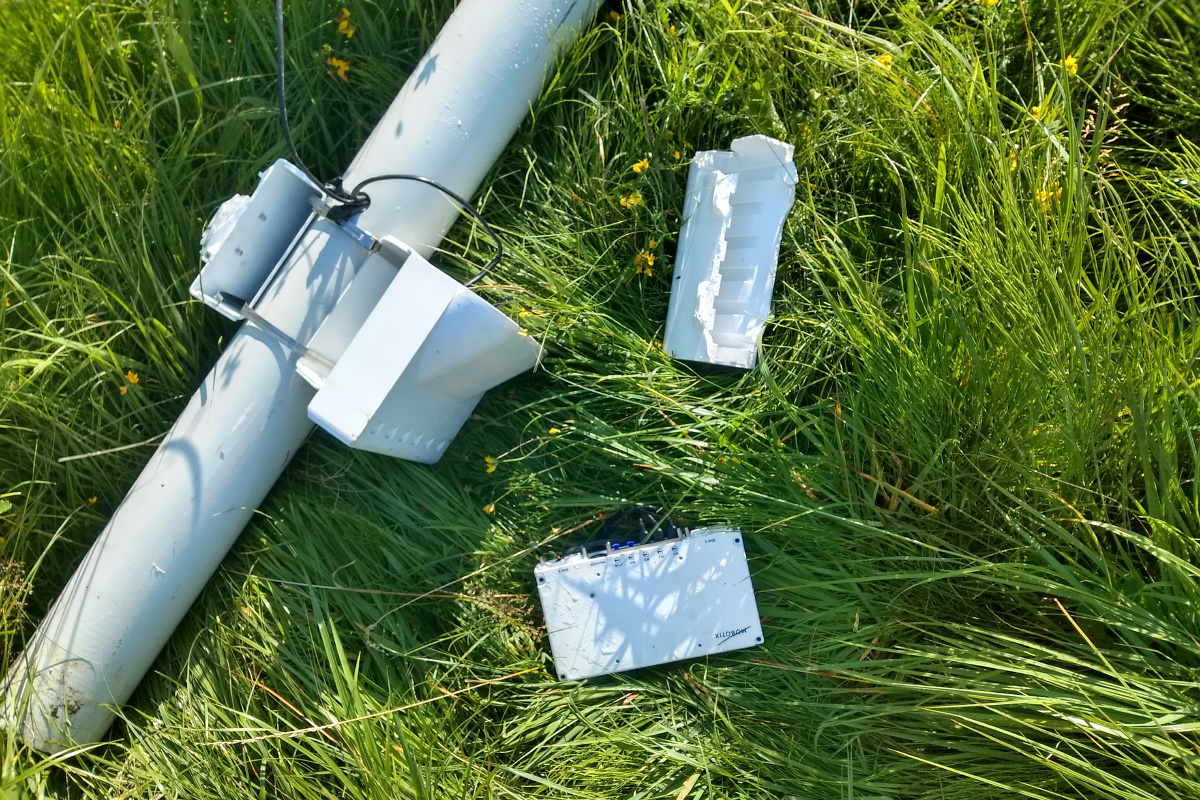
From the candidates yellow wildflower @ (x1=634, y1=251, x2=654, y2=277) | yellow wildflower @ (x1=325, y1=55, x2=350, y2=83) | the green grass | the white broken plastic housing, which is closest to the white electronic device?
the green grass

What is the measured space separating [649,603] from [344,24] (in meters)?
1.60

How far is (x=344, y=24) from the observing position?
1640 millimetres

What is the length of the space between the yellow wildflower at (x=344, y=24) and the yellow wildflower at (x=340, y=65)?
63 millimetres

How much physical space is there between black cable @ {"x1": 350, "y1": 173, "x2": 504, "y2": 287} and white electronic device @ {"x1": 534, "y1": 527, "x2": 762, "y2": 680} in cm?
72

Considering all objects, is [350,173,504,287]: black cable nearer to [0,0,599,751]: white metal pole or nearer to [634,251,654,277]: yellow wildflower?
[0,0,599,751]: white metal pole

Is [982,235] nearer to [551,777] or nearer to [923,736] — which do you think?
[923,736]

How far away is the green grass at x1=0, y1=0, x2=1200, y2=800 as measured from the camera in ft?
4.60

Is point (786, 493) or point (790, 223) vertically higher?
point (790, 223)

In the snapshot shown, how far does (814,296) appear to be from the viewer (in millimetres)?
1607

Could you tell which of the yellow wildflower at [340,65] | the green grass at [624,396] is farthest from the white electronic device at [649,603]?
the yellow wildflower at [340,65]

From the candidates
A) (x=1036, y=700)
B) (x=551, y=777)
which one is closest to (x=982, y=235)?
(x=1036, y=700)

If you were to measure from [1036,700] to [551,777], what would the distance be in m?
1.05

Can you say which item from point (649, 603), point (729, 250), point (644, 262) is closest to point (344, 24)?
point (644, 262)

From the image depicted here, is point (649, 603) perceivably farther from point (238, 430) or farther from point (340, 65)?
point (340, 65)
